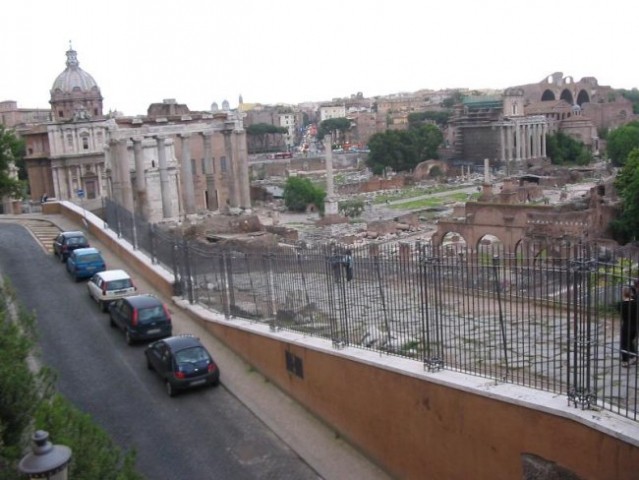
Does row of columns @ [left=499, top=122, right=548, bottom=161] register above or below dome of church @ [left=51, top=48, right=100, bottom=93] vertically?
below

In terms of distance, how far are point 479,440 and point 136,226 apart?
1618 centimetres

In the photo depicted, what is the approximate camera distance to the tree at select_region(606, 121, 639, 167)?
3060 inches

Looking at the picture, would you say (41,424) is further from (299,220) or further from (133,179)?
(299,220)

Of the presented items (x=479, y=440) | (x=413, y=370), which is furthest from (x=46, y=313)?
(x=479, y=440)

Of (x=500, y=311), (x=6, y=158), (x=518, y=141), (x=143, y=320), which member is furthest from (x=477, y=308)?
(x=518, y=141)

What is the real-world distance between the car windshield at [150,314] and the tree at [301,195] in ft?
174

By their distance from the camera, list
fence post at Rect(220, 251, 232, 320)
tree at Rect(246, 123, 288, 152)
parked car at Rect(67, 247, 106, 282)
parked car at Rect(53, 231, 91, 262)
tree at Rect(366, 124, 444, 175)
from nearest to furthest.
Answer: fence post at Rect(220, 251, 232, 320) → parked car at Rect(67, 247, 106, 282) → parked car at Rect(53, 231, 91, 262) → tree at Rect(366, 124, 444, 175) → tree at Rect(246, 123, 288, 152)

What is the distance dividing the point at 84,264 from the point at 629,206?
28304 millimetres

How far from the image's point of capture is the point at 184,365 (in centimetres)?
1194

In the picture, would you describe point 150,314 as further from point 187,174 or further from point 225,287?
point 187,174

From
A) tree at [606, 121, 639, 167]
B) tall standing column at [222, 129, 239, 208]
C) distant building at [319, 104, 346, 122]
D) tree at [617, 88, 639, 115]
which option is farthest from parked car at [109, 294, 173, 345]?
distant building at [319, 104, 346, 122]

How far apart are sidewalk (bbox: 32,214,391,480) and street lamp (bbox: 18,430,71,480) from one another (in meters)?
5.34

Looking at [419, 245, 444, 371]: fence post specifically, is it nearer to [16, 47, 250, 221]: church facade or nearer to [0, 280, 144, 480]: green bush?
[0, 280, 144, 480]: green bush

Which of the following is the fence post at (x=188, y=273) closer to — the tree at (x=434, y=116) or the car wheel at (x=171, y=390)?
the car wheel at (x=171, y=390)
